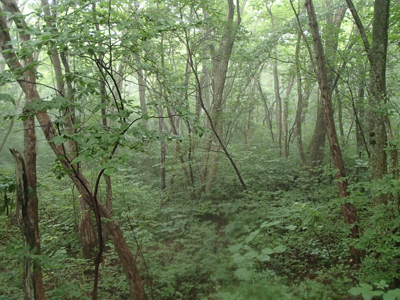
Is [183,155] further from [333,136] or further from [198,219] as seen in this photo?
[333,136]

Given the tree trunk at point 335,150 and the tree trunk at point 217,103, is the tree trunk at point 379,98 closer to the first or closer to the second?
the tree trunk at point 335,150

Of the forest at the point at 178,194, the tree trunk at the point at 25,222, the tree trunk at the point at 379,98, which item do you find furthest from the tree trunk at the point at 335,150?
the tree trunk at the point at 25,222

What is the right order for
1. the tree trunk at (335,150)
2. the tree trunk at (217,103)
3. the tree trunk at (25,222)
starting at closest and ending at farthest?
1. the tree trunk at (25,222)
2. the tree trunk at (335,150)
3. the tree trunk at (217,103)

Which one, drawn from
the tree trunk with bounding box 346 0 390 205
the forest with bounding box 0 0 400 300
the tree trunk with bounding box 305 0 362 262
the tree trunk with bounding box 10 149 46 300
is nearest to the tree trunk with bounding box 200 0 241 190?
the forest with bounding box 0 0 400 300

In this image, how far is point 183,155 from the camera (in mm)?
8672

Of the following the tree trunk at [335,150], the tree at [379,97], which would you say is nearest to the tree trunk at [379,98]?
the tree at [379,97]

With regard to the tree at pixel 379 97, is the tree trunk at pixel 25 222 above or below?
below

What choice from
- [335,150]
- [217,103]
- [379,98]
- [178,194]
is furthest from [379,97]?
[178,194]

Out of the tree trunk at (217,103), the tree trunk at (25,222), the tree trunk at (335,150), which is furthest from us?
the tree trunk at (217,103)

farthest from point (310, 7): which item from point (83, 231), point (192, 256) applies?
point (83, 231)

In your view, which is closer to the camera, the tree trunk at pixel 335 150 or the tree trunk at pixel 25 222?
the tree trunk at pixel 25 222

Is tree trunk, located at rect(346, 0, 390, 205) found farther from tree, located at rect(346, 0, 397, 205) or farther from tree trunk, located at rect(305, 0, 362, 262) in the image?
tree trunk, located at rect(305, 0, 362, 262)

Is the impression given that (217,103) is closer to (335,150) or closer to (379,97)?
(335,150)

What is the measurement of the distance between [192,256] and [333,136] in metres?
3.32
